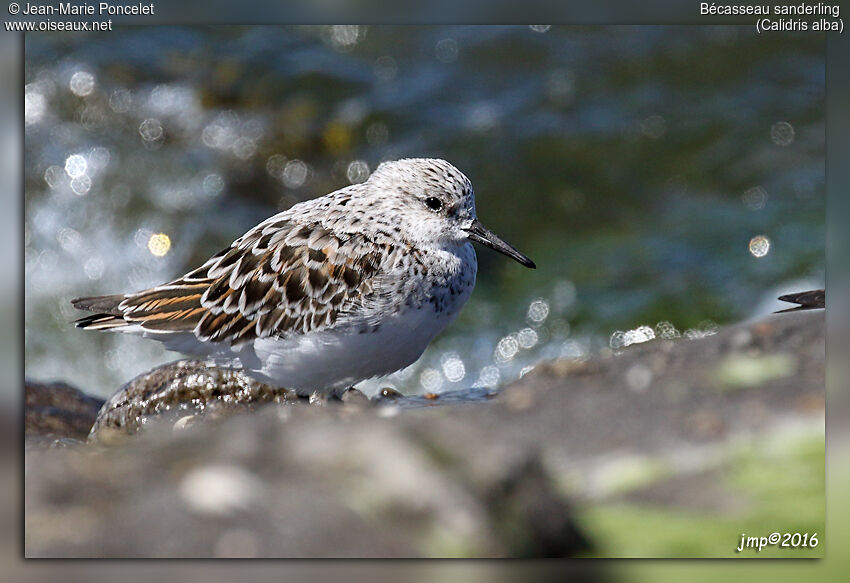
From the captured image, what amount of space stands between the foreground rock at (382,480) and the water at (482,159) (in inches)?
139

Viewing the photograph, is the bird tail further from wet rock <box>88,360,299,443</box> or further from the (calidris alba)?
wet rock <box>88,360,299,443</box>

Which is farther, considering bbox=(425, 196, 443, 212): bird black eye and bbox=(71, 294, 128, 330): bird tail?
bbox=(71, 294, 128, 330): bird tail

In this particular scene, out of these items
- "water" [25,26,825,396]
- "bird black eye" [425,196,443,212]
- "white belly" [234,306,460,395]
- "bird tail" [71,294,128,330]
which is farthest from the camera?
"water" [25,26,825,396]

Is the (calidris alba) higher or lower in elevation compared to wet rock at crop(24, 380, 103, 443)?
higher

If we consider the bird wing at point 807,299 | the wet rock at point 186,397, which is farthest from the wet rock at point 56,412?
the bird wing at point 807,299

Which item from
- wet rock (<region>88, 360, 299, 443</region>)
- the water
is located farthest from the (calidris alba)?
the water

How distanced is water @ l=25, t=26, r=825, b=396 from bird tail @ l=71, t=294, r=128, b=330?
8.38ft

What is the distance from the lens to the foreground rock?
338 centimetres

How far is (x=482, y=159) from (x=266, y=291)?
4522mm

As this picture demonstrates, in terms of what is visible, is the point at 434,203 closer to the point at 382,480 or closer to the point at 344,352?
the point at 344,352

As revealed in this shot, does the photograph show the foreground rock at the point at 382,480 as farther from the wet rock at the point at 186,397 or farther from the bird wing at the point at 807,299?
the bird wing at the point at 807,299

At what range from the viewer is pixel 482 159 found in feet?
29.9

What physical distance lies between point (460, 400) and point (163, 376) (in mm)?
1837

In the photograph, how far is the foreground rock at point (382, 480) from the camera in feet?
11.1
